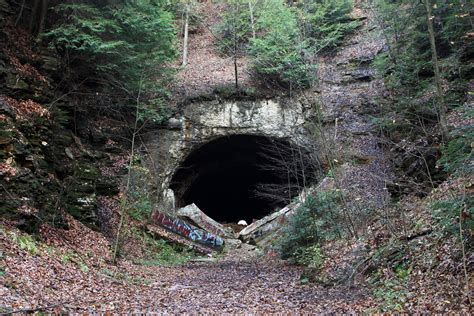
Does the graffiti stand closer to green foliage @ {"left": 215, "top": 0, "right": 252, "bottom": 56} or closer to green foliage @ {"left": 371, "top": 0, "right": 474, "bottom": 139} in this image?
green foliage @ {"left": 371, "top": 0, "right": 474, "bottom": 139}

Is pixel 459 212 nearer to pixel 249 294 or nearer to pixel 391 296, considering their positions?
pixel 391 296

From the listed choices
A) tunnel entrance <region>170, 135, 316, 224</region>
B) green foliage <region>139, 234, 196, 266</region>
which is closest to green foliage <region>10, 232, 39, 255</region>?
green foliage <region>139, 234, 196, 266</region>

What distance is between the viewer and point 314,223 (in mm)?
12352

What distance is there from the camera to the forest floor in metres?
6.43

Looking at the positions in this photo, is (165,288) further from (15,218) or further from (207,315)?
(15,218)

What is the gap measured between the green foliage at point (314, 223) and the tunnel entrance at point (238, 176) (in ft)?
13.3

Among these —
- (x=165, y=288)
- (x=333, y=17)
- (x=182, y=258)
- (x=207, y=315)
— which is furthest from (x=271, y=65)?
(x=207, y=315)

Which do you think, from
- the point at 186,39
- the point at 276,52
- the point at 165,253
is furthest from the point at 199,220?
the point at 186,39

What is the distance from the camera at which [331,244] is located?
11977 millimetres

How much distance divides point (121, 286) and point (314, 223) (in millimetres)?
6255

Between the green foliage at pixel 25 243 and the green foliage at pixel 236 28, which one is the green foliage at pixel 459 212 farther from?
the green foliage at pixel 236 28

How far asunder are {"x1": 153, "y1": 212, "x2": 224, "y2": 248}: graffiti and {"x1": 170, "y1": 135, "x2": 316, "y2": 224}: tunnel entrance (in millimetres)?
2559

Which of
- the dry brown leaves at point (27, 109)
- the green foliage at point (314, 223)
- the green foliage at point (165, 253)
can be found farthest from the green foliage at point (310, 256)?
the dry brown leaves at point (27, 109)

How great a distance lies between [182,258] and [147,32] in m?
8.97
